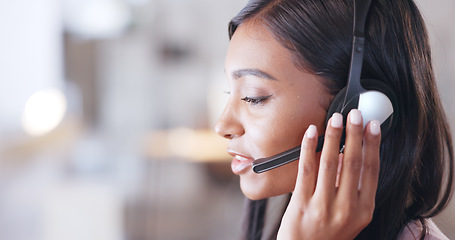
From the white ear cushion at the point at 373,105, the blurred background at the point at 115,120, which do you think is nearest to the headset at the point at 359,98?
the white ear cushion at the point at 373,105

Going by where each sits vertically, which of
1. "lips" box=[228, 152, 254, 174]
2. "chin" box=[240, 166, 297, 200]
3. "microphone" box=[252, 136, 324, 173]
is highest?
"microphone" box=[252, 136, 324, 173]

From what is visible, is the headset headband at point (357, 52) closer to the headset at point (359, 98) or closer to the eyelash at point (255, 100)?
the headset at point (359, 98)

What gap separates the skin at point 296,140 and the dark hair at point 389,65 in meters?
0.03

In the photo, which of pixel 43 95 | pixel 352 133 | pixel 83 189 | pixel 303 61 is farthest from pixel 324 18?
pixel 43 95

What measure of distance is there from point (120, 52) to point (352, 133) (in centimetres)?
277

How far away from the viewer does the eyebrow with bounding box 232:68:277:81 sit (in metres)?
0.69

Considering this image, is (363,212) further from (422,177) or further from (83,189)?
(83,189)

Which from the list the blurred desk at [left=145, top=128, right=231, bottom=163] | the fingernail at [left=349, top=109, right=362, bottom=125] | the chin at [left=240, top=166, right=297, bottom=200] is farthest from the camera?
the blurred desk at [left=145, top=128, right=231, bottom=163]

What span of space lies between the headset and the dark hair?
0.04 meters

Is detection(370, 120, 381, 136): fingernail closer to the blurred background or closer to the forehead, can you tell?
the forehead

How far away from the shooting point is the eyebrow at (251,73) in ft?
2.27

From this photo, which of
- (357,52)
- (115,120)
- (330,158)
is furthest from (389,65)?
(115,120)

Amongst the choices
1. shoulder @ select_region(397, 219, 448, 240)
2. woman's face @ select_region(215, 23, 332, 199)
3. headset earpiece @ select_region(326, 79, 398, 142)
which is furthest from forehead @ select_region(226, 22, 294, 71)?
shoulder @ select_region(397, 219, 448, 240)

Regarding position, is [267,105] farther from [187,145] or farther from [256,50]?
[187,145]
